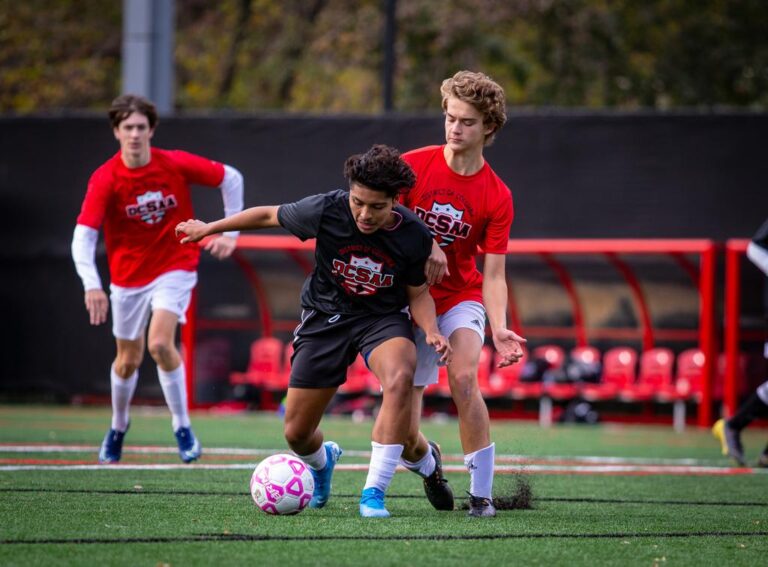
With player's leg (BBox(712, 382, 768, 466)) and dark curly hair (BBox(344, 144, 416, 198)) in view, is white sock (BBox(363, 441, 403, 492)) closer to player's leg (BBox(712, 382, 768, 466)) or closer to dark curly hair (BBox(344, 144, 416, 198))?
dark curly hair (BBox(344, 144, 416, 198))

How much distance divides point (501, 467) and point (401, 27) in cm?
1768

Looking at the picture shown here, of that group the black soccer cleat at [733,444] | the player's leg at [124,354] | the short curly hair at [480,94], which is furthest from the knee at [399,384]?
the black soccer cleat at [733,444]

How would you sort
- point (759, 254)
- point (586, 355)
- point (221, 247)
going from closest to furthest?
point (221, 247) → point (759, 254) → point (586, 355)

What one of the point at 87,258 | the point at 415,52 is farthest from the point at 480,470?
the point at 415,52

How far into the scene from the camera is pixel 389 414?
599 centimetres

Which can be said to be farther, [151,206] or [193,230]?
[151,206]

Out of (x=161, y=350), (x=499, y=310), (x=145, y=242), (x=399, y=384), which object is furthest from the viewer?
(x=145, y=242)

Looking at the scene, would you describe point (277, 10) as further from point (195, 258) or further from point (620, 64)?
point (195, 258)

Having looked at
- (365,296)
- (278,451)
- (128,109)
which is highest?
(128,109)

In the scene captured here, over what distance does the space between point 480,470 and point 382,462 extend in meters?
0.56

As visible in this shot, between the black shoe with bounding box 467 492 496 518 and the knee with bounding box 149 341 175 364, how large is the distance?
3.03 meters

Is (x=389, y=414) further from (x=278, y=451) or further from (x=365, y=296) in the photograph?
(x=278, y=451)

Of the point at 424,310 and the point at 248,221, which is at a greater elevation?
the point at 248,221

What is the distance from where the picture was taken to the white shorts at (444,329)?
6395mm
